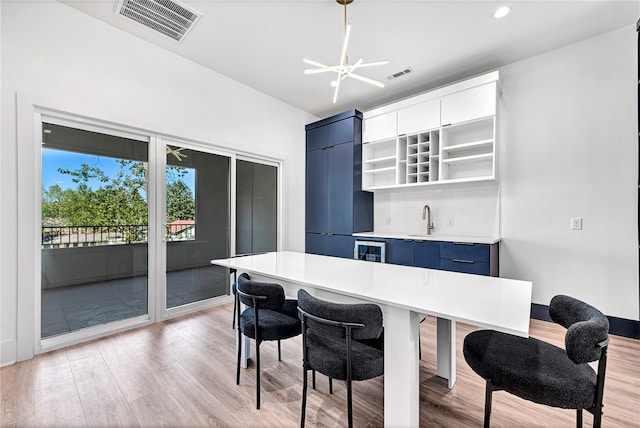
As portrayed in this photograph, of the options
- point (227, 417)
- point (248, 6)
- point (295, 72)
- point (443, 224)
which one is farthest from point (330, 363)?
point (295, 72)

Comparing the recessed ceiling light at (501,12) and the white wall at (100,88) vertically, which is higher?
the recessed ceiling light at (501,12)

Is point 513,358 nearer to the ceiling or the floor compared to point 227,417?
nearer to the ceiling

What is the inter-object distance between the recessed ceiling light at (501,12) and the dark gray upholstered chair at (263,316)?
3.05m

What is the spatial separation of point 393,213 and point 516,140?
1855 millimetres

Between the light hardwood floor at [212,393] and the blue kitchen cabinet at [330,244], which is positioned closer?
the light hardwood floor at [212,393]

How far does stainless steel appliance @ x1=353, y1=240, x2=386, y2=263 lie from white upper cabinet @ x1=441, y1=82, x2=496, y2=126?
1.81 m

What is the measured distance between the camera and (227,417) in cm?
174

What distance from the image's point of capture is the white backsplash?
3.69 m

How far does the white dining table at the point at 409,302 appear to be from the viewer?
3.88 feet

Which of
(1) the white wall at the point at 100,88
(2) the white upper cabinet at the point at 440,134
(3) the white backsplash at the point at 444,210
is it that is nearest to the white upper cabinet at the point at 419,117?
(2) the white upper cabinet at the point at 440,134

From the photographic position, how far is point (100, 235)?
298 centimetres

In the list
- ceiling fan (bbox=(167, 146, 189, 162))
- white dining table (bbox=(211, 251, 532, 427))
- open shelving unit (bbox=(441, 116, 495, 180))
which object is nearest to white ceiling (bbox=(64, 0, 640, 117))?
open shelving unit (bbox=(441, 116, 495, 180))

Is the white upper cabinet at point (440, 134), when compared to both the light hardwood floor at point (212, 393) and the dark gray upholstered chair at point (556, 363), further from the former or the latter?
the dark gray upholstered chair at point (556, 363)

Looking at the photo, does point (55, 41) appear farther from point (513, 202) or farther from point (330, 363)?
point (513, 202)
